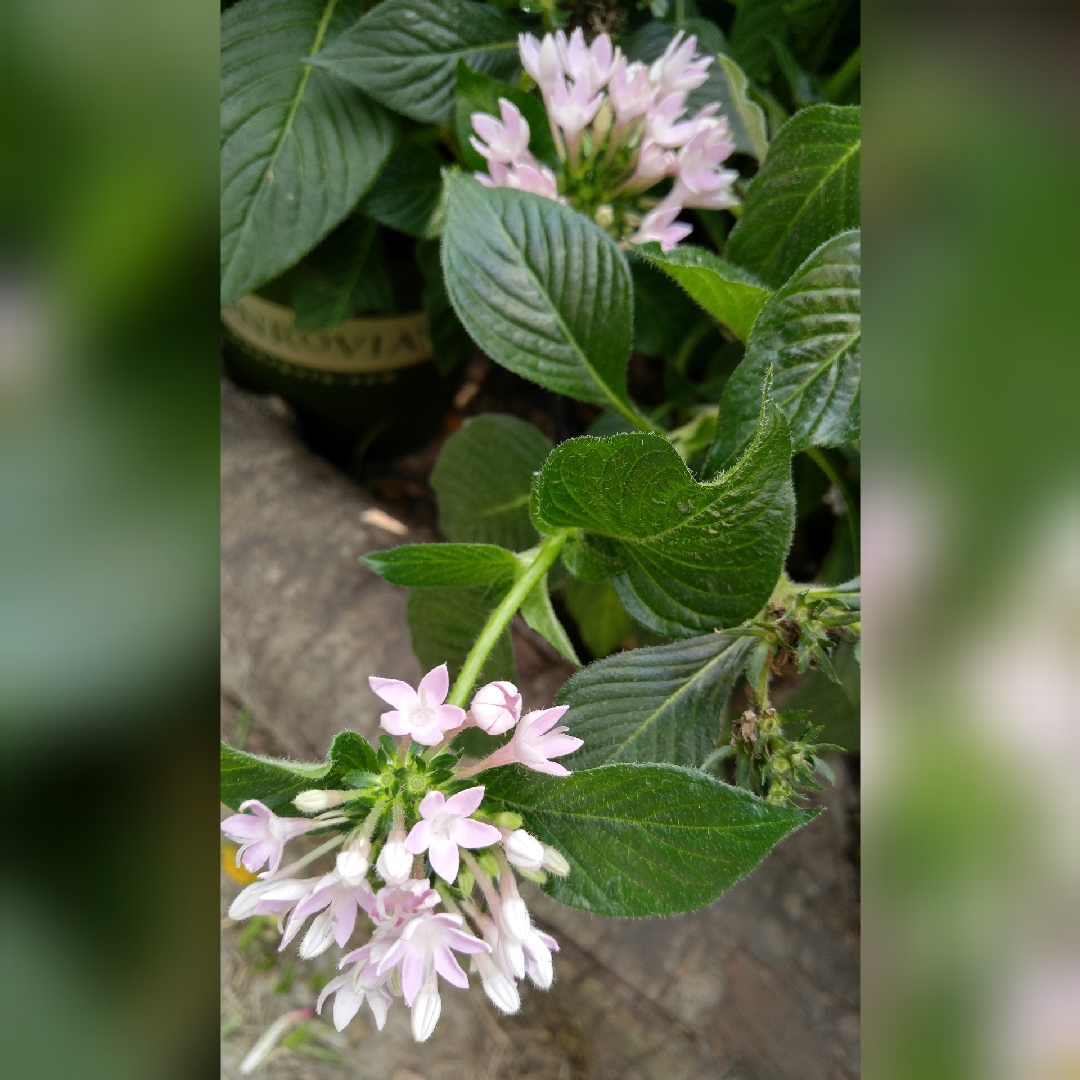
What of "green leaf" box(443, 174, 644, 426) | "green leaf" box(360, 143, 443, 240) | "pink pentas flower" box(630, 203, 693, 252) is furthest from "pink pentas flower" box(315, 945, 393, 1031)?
"green leaf" box(360, 143, 443, 240)

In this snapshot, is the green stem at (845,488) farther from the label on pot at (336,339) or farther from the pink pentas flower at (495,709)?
the label on pot at (336,339)

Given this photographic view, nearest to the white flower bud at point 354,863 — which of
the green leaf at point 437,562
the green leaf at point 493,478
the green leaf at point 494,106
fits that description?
the green leaf at point 437,562

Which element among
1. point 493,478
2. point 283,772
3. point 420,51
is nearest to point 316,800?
point 283,772

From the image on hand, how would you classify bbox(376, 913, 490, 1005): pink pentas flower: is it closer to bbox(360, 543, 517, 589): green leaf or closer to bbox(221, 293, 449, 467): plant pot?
bbox(360, 543, 517, 589): green leaf

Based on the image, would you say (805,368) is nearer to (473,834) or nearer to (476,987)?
(473,834)
